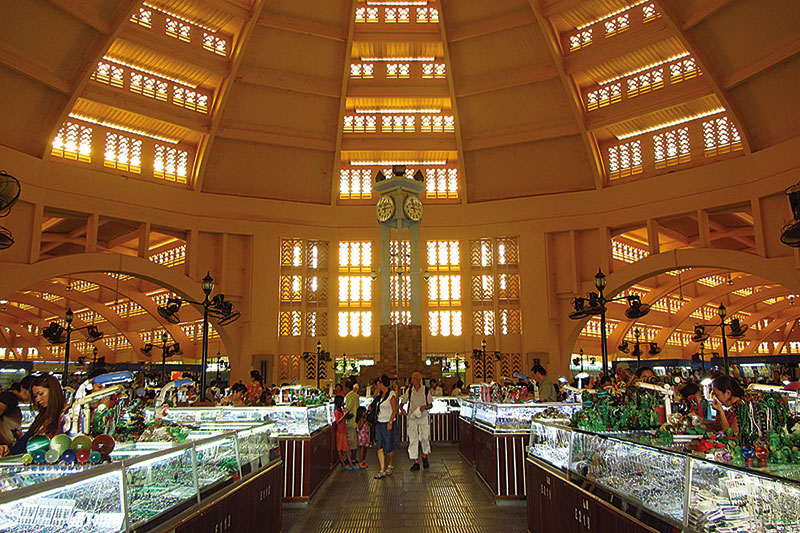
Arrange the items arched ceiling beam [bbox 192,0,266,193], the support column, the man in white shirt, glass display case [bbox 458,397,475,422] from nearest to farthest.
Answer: the man in white shirt → glass display case [bbox 458,397,475,422] → arched ceiling beam [bbox 192,0,266,193] → the support column

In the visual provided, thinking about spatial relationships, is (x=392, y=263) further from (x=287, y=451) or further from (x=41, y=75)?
(x=287, y=451)

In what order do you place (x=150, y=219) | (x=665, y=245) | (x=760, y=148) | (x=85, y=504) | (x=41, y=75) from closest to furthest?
(x=85, y=504), (x=41, y=75), (x=760, y=148), (x=150, y=219), (x=665, y=245)

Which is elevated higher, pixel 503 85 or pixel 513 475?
pixel 503 85

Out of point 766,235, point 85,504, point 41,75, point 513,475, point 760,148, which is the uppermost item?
point 41,75

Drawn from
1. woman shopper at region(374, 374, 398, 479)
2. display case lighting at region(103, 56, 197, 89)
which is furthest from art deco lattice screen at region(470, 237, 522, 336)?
woman shopper at region(374, 374, 398, 479)

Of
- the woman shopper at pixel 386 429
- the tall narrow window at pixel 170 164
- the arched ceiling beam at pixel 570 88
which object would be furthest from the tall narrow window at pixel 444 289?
the woman shopper at pixel 386 429

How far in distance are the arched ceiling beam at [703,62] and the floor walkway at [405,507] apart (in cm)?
1326

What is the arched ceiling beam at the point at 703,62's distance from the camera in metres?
16.7

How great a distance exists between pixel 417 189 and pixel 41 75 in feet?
36.5

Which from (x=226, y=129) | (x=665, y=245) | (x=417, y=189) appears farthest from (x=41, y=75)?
(x=665, y=245)

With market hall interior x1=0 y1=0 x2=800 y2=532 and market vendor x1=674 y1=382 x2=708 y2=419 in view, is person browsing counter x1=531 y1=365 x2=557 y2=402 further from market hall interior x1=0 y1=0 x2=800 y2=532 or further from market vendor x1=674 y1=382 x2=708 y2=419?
market vendor x1=674 y1=382 x2=708 y2=419

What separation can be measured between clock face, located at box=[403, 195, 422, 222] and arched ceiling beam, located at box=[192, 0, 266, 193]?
6791 mm

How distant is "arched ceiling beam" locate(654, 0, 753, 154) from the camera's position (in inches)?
659

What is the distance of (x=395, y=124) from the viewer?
2306 cm
